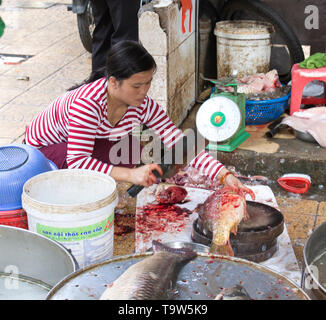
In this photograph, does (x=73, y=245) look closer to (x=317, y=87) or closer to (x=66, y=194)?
(x=66, y=194)

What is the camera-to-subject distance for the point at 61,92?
6945 millimetres

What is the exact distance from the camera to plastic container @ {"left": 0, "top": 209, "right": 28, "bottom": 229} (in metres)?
2.72

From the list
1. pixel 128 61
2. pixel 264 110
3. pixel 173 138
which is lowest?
pixel 264 110

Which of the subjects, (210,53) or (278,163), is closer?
(278,163)

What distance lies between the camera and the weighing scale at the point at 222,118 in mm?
4551

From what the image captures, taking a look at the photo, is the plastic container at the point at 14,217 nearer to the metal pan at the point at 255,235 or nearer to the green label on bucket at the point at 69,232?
the green label on bucket at the point at 69,232

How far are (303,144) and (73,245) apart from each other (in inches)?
121

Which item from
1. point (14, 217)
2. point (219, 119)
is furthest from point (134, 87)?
point (219, 119)

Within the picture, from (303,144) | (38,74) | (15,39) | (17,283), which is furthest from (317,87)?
(15,39)

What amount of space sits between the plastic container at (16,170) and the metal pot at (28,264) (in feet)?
1.38

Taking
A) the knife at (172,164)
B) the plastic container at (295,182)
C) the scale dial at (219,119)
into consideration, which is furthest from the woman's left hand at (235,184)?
the scale dial at (219,119)

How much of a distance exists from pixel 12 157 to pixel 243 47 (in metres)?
3.78

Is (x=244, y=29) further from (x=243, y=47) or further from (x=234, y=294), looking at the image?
(x=234, y=294)

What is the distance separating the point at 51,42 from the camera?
9070 mm
